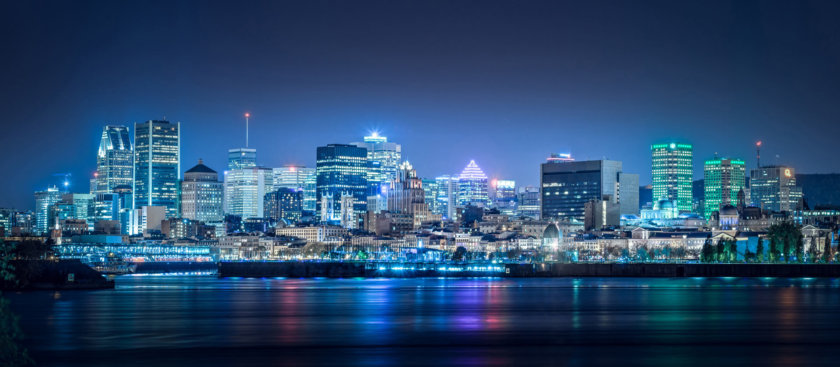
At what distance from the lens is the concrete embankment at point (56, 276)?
12094 cm

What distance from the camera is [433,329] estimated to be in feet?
236

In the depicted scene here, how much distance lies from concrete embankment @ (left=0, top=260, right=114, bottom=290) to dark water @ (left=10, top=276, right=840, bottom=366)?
404 inches

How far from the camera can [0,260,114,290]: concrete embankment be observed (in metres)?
121

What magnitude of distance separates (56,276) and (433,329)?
67397mm

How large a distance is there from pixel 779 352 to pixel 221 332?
103ft

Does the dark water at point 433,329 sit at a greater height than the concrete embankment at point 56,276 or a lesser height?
lesser

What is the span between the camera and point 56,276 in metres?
127

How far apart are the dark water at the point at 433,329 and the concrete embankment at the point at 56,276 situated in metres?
10.3

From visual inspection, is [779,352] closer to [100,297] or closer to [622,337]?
[622,337]

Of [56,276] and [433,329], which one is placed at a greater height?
[56,276]

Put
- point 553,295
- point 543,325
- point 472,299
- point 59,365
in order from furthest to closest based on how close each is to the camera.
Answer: point 553,295
point 472,299
point 543,325
point 59,365

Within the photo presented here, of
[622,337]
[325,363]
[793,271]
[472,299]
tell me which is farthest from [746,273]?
[325,363]

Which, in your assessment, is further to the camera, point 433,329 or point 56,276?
point 56,276

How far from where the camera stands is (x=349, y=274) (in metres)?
200
